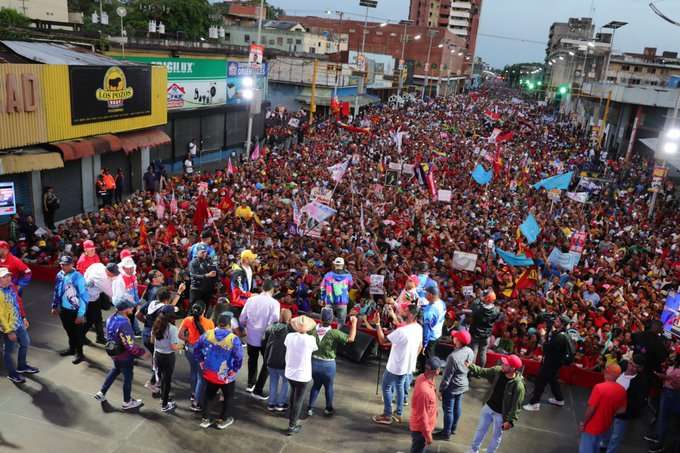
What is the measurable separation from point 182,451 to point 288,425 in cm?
127

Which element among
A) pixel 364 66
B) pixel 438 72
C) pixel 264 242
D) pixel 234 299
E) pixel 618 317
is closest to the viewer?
pixel 234 299

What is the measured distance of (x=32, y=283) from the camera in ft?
33.7

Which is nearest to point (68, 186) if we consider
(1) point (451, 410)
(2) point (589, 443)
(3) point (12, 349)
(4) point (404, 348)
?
(3) point (12, 349)

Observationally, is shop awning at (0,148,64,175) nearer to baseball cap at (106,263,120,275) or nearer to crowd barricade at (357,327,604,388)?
baseball cap at (106,263,120,275)

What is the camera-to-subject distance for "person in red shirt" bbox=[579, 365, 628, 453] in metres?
5.81

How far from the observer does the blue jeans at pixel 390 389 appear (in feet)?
21.6

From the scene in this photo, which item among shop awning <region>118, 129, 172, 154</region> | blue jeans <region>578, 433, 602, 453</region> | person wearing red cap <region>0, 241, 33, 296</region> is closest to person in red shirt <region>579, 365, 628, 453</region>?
blue jeans <region>578, 433, 602, 453</region>

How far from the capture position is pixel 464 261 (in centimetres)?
1114

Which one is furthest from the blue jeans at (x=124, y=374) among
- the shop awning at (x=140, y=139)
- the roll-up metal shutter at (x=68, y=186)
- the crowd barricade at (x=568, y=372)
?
the shop awning at (x=140, y=139)

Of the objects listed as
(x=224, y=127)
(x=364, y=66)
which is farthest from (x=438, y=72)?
(x=224, y=127)

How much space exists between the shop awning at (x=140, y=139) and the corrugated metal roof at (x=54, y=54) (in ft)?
7.65

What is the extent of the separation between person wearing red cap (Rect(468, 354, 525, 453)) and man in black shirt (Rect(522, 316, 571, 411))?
163 centimetres

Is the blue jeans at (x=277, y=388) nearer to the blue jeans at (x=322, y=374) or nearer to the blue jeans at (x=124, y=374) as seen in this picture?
the blue jeans at (x=322, y=374)

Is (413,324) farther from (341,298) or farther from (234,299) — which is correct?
(234,299)
